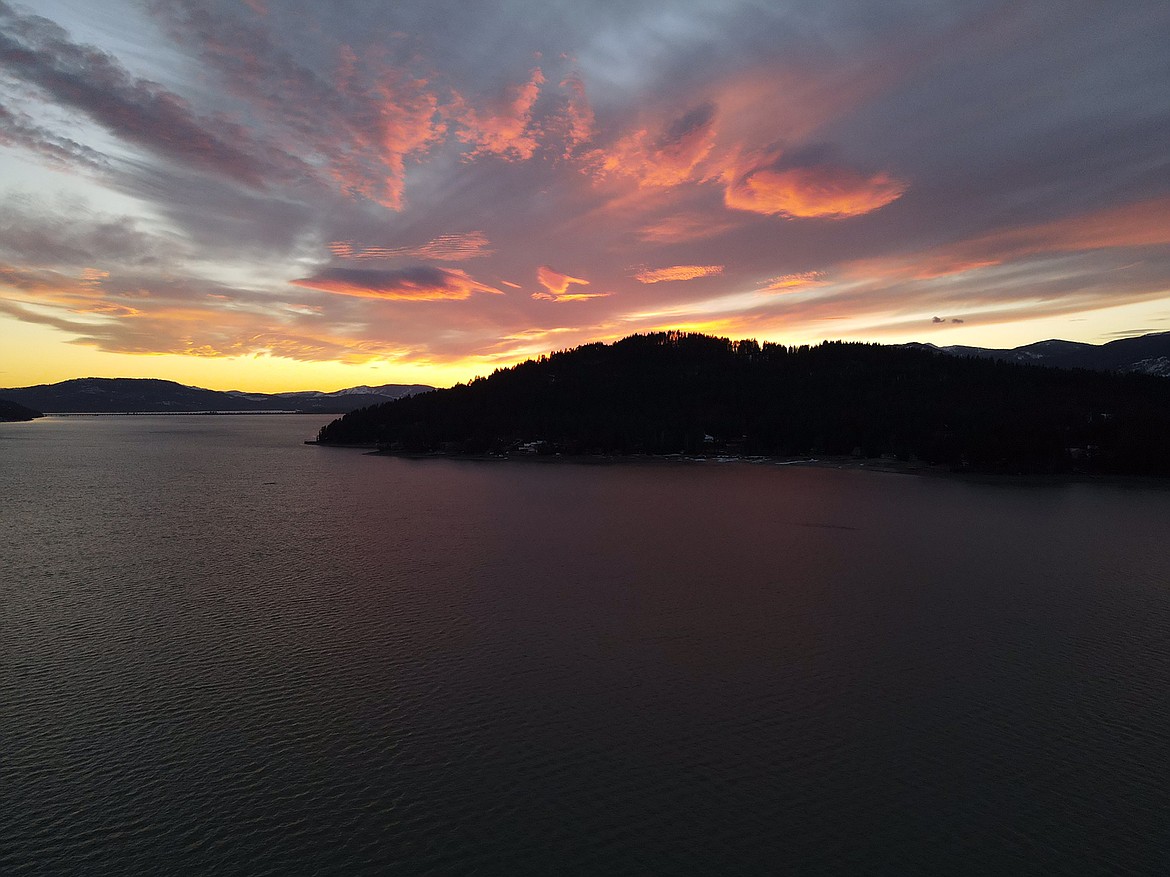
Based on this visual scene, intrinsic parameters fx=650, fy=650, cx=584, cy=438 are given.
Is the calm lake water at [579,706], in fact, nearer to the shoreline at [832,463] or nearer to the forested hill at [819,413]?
the shoreline at [832,463]

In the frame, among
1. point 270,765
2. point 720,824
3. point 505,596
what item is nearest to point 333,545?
point 505,596

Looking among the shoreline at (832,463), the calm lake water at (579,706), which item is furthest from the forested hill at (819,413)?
the calm lake water at (579,706)

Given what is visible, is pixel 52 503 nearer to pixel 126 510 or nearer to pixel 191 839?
pixel 126 510

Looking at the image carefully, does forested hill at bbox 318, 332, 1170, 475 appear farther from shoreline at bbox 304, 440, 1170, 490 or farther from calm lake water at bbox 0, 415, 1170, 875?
calm lake water at bbox 0, 415, 1170, 875

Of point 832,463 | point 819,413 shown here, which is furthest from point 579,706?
point 819,413

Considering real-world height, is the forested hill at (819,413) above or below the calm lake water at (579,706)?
above

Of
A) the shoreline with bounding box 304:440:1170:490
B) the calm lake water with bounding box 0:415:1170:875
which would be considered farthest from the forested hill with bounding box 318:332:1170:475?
the calm lake water with bounding box 0:415:1170:875
